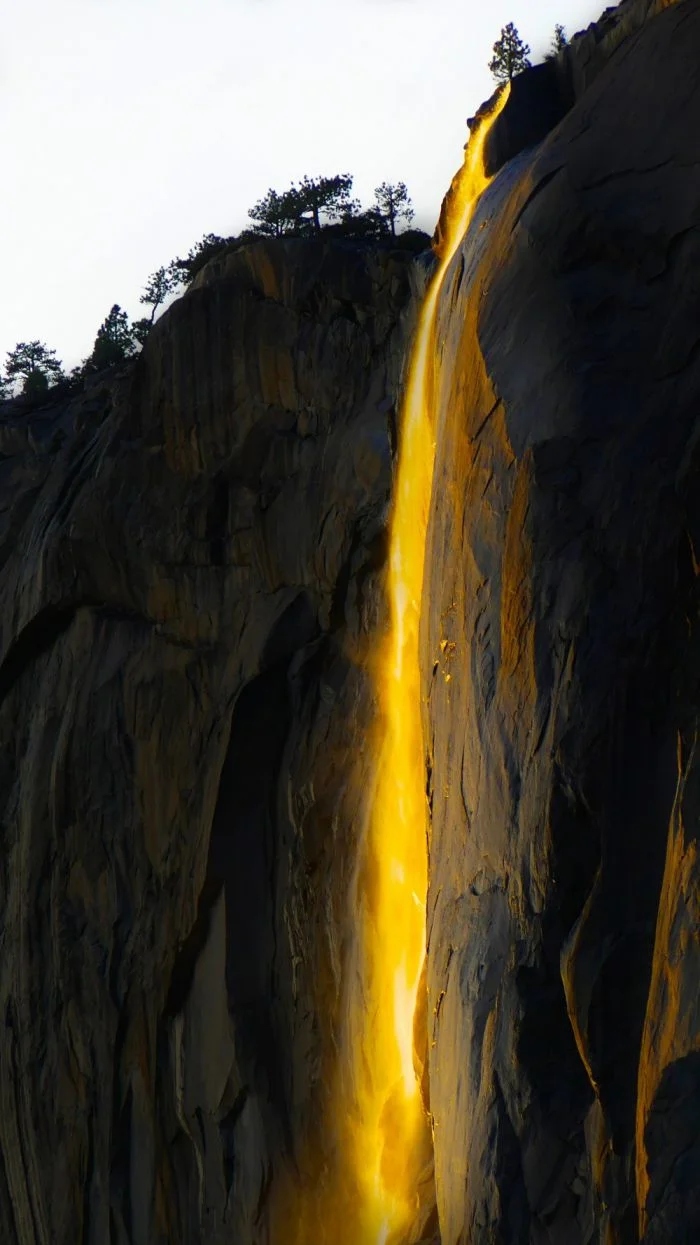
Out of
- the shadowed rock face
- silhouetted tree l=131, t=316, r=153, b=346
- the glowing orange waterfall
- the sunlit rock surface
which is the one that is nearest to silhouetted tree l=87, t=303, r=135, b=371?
silhouetted tree l=131, t=316, r=153, b=346

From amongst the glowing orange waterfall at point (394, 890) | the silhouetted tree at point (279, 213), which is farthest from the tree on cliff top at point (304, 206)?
the glowing orange waterfall at point (394, 890)

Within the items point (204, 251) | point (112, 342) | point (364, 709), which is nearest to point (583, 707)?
point (364, 709)

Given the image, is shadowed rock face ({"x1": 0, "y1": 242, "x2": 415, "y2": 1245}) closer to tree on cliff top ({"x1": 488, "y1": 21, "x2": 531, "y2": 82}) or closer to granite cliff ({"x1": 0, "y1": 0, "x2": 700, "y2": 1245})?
granite cliff ({"x1": 0, "y1": 0, "x2": 700, "y2": 1245})

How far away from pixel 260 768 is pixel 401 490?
3.48 metres

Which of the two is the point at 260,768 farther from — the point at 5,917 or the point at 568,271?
the point at 568,271

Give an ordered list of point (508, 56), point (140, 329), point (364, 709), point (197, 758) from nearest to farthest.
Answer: point (364, 709)
point (197, 758)
point (508, 56)
point (140, 329)

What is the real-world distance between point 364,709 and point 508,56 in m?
13.1

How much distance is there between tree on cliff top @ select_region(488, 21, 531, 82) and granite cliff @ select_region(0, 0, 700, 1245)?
8.17 metres

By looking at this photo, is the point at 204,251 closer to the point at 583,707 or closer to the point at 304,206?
the point at 304,206

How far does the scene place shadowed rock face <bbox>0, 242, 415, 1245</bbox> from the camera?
14.9m

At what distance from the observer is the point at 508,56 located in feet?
76.5

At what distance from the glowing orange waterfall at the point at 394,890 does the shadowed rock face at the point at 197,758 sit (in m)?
0.36

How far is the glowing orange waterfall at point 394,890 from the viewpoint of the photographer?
44.2 ft

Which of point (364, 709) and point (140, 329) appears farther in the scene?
point (140, 329)
